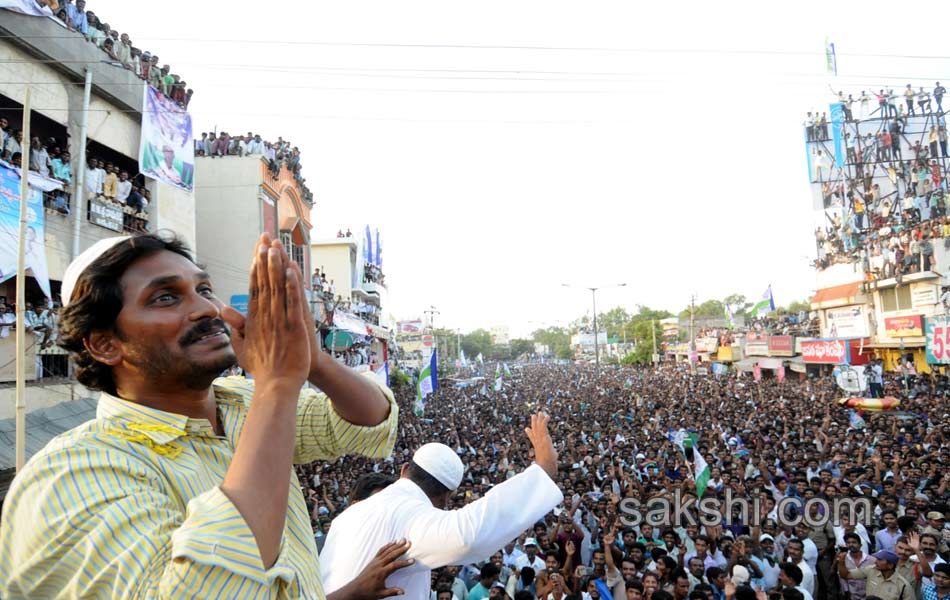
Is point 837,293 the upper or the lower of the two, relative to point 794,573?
upper

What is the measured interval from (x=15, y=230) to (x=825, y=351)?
99.2 feet

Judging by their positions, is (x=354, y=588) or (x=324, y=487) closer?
(x=354, y=588)

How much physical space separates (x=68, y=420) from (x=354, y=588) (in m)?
10.5

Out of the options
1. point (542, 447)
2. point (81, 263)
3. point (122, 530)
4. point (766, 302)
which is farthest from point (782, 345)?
point (122, 530)

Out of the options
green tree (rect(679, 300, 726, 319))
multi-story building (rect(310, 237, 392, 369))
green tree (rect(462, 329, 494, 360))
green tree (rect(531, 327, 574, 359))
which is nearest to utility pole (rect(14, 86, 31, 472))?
multi-story building (rect(310, 237, 392, 369))

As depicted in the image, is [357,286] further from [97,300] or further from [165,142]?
[97,300]

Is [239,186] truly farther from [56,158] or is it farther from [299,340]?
[299,340]

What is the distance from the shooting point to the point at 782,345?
117 feet

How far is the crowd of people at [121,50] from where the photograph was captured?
12507mm

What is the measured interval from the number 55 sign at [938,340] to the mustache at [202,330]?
80.1 ft

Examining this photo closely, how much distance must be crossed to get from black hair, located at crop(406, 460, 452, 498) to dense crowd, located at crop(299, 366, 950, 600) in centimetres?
138

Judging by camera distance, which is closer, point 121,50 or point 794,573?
point 794,573

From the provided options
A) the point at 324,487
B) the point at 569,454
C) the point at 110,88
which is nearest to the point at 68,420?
the point at 324,487

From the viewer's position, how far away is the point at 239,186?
20547 mm
